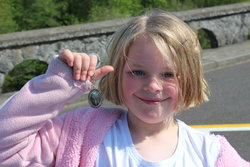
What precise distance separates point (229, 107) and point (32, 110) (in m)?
4.55

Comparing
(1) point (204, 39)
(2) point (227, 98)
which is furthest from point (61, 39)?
(1) point (204, 39)

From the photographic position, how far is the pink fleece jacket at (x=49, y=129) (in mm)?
1482

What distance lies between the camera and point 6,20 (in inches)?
332

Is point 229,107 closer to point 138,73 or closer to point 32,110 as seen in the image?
point 138,73

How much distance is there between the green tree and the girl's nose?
23.2ft

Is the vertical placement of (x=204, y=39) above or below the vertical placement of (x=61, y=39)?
below

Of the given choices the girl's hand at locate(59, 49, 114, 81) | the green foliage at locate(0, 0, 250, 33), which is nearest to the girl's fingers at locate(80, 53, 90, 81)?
the girl's hand at locate(59, 49, 114, 81)

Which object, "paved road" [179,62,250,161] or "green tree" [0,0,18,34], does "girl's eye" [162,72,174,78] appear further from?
"green tree" [0,0,18,34]

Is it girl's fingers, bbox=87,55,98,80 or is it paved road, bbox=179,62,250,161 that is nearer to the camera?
girl's fingers, bbox=87,55,98,80

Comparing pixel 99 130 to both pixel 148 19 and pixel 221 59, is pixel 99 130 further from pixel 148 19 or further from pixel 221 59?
pixel 221 59

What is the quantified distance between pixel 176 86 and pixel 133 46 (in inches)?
9.0

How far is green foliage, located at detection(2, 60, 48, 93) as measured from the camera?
22.1ft

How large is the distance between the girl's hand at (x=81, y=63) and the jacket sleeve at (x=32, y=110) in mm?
20

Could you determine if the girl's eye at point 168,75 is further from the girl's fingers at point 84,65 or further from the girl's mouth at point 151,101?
the girl's fingers at point 84,65
